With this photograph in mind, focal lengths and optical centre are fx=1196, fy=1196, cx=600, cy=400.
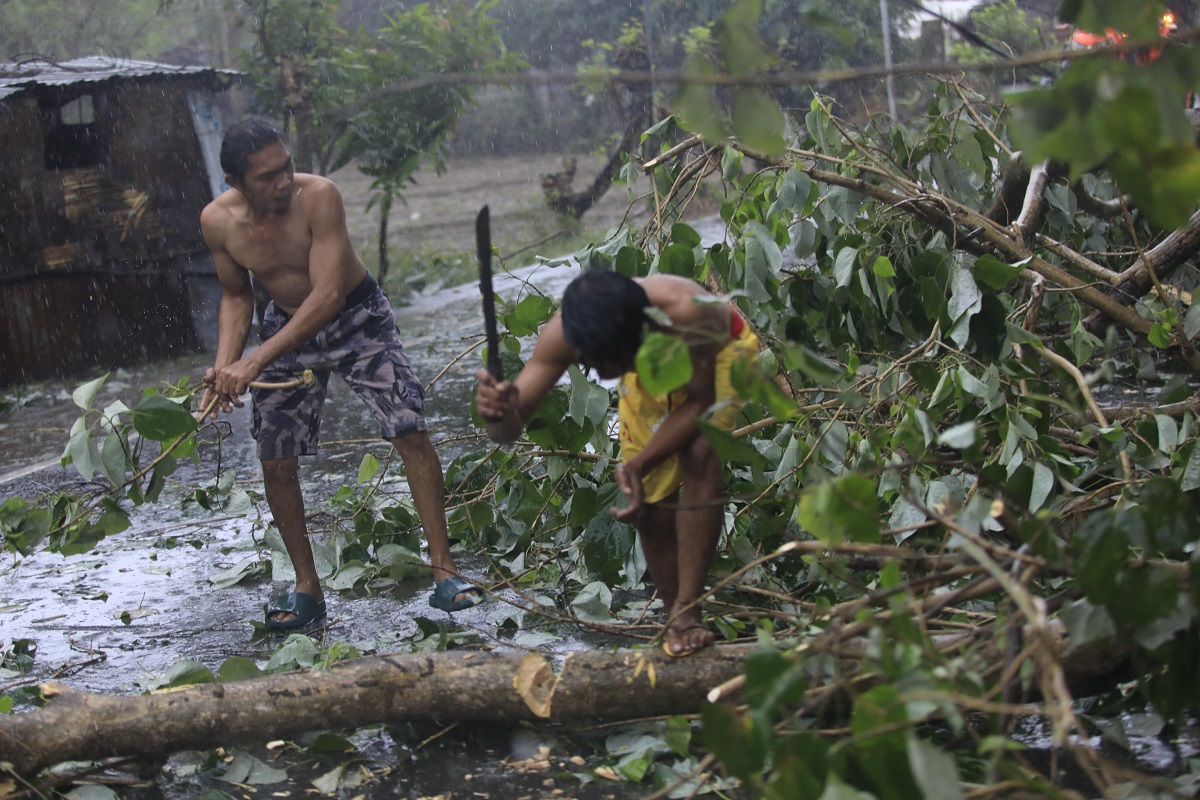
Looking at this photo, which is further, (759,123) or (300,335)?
(300,335)

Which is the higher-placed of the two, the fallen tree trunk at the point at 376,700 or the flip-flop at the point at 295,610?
the fallen tree trunk at the point at 376,700

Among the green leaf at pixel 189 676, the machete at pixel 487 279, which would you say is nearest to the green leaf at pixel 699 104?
the machete at pixel 487 279

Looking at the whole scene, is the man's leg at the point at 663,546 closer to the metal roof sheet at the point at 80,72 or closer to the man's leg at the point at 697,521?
the man's leg at the point at 697,521

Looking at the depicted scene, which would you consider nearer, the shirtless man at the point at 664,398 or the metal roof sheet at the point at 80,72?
the shirtless man at the point at 664,398

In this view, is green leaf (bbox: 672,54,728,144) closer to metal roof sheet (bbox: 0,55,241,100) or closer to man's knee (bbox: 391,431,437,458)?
man's knee (bbox: 391,431,437,458)

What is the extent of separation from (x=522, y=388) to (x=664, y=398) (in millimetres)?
365

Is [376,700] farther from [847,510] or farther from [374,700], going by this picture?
[847,510]

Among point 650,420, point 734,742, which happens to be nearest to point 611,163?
point 650,420

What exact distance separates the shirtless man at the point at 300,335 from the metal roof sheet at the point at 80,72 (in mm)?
7255

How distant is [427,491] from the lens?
160 inches

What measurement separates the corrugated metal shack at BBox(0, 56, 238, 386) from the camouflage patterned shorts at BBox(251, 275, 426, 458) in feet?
23.5

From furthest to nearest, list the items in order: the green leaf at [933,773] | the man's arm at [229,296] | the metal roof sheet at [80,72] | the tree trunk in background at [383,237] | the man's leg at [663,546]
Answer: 1. the tree trunk in background at [383,237]
2. the metal roof sheet at [80,72]
3. the man's arm at [229,296]
4. the man's leg at [663,546]
5. the green leaf at [933,773]

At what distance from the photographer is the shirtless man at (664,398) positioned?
2.79 meters

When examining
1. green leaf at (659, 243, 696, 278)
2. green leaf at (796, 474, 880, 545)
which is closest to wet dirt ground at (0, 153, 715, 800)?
green leaf at (659, 243, 696, 278)
